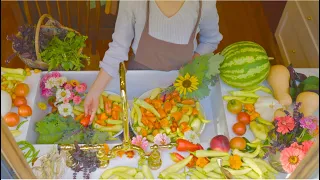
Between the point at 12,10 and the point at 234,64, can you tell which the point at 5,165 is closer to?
the point at 234,64

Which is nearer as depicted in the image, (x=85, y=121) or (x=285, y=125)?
A: (x=285, y=125)

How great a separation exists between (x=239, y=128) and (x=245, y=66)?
0.65 ft

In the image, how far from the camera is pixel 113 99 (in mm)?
1500

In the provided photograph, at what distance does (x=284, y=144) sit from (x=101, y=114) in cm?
60

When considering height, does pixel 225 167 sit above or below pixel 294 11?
below

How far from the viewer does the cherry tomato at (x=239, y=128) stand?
1.31 meters

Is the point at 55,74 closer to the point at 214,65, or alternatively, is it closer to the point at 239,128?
the point at 214,65

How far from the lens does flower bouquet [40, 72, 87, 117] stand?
144cm

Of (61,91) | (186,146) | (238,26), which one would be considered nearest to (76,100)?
(61,91)

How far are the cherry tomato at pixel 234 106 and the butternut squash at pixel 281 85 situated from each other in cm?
13

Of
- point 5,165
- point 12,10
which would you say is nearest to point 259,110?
point 5,165

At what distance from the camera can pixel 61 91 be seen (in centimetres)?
147

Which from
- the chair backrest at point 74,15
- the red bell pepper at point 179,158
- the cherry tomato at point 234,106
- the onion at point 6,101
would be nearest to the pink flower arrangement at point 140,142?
the red bell pepper at point 179,158

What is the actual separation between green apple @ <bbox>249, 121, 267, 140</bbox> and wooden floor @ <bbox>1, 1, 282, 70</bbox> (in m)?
1.13
